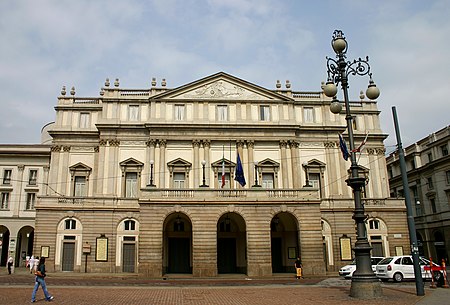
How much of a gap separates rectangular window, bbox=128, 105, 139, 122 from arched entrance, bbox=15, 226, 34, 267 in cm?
2170

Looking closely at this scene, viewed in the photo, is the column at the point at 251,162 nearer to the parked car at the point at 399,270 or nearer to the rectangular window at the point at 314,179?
the rectangular window at the point at 314,179

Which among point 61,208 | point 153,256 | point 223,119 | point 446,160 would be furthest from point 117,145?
point 446,160

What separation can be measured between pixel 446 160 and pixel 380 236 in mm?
14697

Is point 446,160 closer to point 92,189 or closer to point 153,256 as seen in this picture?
point 153,256

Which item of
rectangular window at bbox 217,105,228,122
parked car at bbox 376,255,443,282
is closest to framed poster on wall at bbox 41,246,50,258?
rectangular window at bbox 217,105,228,122

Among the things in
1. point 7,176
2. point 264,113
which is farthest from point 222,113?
point 7,176

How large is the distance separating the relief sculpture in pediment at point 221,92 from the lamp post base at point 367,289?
29569mm

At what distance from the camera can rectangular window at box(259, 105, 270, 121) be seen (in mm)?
43031

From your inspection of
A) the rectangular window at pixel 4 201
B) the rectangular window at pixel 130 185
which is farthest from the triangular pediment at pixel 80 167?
the rectangular window at pixel 4 201

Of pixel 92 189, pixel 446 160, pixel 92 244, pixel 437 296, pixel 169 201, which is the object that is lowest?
pixel 437 296

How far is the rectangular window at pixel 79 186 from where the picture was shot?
4125cm

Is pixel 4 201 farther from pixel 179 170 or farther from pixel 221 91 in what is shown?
pixel 221 91

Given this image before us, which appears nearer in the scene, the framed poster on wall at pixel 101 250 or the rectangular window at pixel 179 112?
the framed poster on wall at pixel 101 250

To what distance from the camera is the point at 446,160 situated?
4819cm
